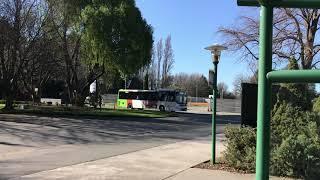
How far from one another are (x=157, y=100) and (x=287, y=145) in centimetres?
5911

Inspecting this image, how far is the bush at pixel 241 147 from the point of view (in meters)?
13.8

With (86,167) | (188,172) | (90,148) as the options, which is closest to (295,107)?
(188,172)

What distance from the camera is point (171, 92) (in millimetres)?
70188

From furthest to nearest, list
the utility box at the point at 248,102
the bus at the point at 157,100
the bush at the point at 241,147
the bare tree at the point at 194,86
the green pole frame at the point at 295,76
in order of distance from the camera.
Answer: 1. the bare tree at the point at 194,86
2. the bus at the point at 157,100
3. the utility box at the point at 248,102
4. the bush at the point at 241,147
5. the green pole frame at the point at 295,76

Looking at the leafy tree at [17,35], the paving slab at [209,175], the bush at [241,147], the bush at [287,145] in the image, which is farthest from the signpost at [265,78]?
the leafy tree at [17,35]

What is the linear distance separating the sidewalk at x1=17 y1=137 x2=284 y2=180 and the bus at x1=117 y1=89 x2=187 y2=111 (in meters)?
52.2

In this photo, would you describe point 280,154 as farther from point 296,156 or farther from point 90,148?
point 90,148

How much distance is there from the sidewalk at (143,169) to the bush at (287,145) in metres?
0.73

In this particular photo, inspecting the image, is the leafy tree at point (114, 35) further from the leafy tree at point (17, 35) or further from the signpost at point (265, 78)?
the signpost at point (265, 78)

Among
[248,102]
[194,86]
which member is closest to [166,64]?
[194,86]

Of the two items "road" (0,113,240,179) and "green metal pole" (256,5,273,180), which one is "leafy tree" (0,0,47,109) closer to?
"road" (0,113,240,179)

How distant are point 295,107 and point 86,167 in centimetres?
586

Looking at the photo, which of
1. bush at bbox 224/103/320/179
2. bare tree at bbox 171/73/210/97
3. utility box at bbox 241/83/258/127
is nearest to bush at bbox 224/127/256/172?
bush at bbox 224/103/320/179

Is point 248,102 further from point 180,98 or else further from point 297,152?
point 180,98
